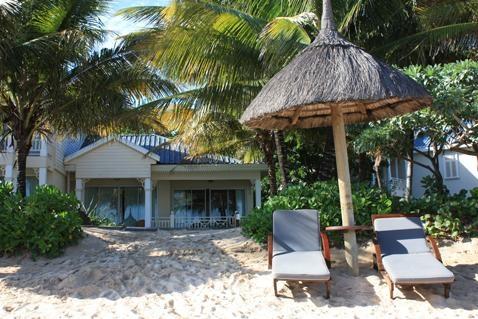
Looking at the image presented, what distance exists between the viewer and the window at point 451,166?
2168cm

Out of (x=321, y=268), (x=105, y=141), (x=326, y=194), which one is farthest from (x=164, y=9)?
(x=105, y=141)

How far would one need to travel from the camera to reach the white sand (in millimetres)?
6328

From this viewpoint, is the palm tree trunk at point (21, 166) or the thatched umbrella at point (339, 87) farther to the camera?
the palm tree trunk at point (21, 166)

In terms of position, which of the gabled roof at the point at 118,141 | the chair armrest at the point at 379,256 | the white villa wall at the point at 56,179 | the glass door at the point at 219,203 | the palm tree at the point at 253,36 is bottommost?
the chair armrest at the point at 379,256

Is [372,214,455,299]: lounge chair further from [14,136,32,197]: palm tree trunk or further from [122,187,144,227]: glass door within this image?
[122,187,144,227]: glass door

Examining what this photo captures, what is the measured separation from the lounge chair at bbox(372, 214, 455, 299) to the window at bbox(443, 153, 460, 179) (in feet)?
50.8

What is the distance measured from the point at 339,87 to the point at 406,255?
8.30ft

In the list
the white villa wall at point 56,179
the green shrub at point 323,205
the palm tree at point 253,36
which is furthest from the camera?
the white villa wall at point 56,179

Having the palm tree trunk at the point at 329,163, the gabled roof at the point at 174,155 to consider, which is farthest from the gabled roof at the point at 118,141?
the palm tree trunk at the point at 329,163

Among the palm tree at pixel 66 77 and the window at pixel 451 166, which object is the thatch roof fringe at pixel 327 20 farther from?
the window at pixel 451 166

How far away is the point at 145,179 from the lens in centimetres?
1997

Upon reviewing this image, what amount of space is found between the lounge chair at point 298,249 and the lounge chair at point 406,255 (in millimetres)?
793

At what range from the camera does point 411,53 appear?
11.4 m

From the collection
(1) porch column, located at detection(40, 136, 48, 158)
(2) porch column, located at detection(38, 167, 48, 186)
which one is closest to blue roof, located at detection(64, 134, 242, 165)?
(1) porch column, located at detection(40, 136, 48, 158)
